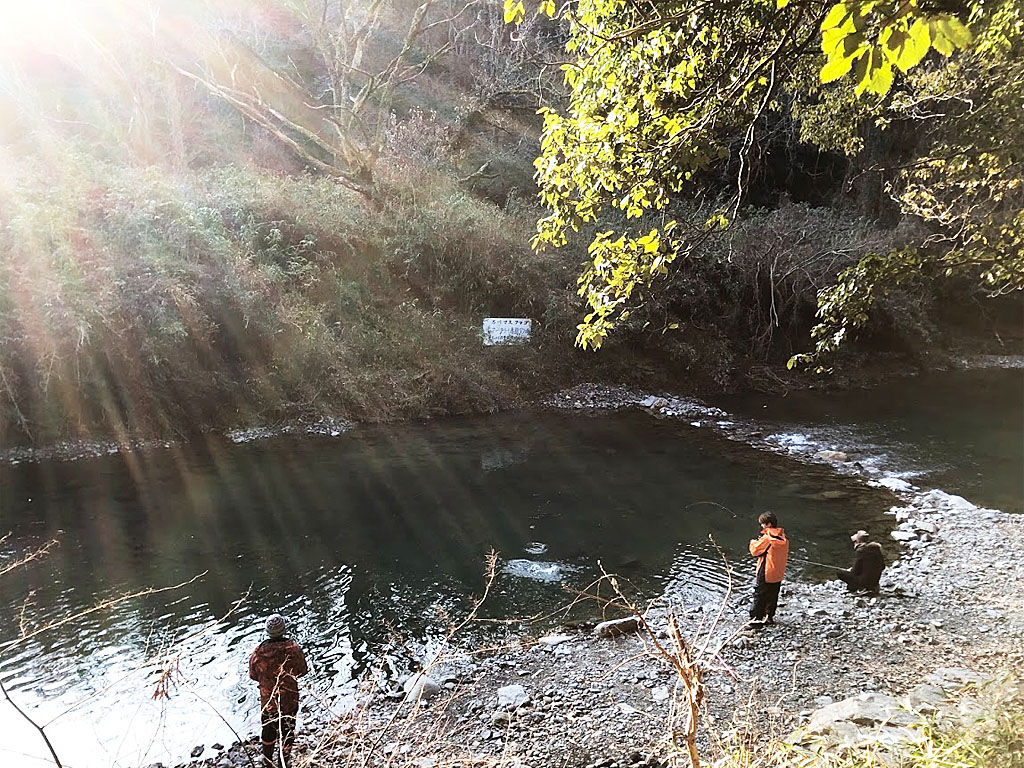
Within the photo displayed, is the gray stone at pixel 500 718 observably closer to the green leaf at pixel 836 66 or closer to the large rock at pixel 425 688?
the large rock at pixel 425 688

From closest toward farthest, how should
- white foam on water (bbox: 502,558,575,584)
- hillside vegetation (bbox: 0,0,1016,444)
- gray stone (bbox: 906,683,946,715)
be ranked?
Result: gray stone (bbox: 906,683,946,715), white foam on water (bbox: 502,558,575,584), hillside vegetation (bbox: 0,0,1016,444)

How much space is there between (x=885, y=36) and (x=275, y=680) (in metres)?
5.18

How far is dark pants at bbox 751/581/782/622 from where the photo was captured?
249 inches

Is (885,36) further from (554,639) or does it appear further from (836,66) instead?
(554,639)

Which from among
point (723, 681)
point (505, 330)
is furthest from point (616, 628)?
point (505, 330)

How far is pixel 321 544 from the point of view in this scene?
8.38m

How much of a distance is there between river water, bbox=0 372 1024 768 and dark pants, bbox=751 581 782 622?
29.5 inches

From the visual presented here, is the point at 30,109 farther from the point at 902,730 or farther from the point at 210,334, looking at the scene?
the point at 902,730

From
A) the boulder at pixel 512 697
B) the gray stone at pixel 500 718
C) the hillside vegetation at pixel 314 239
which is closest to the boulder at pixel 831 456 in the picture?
the hillside vegetation at pixel 314 239

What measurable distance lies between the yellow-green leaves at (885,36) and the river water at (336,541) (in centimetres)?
442

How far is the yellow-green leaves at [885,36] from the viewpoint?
1.73 metres

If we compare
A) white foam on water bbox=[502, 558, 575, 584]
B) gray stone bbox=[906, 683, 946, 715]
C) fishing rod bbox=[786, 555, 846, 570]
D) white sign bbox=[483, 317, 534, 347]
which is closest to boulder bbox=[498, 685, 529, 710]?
white foam on water bbox=[502, 558, 575, 584]

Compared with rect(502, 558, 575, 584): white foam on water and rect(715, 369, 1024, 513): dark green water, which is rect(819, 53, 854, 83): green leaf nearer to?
rect(502, 558, 575, 584): white foam on water

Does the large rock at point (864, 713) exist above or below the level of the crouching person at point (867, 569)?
above
